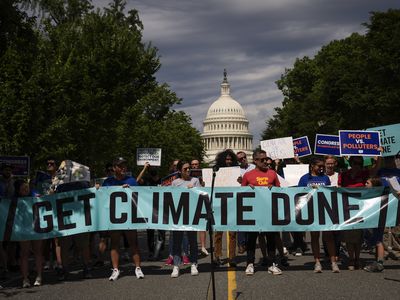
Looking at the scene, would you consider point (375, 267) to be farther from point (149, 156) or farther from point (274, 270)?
point (149, 156)

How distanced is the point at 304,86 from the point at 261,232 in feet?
181

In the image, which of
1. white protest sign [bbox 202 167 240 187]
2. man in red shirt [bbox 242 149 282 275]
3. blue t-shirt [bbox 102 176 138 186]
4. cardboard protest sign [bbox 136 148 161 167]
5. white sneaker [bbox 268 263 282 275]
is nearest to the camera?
white sneaker [bbox 268 263 282 275]

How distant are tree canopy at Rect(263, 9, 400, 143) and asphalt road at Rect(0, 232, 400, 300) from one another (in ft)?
95.1

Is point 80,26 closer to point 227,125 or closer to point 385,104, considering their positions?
point 385,104

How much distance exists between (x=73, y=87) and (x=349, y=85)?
2576cm

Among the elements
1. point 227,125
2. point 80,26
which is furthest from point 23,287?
point 227,125

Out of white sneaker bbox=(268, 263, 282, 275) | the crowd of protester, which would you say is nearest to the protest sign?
the crowd of protester

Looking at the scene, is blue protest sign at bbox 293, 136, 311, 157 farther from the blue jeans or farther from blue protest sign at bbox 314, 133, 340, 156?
the blue jeans

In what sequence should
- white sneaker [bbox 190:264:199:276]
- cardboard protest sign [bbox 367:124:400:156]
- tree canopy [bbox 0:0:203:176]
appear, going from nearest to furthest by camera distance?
white sneaker [bbox 190:264:199:276] < cardboard protest sign [bbox 367:124:400:156] < tree canopy [bbox 0:0:203:176]

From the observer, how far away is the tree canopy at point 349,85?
135 feet

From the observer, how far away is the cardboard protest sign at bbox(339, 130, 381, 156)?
1289 centimetres

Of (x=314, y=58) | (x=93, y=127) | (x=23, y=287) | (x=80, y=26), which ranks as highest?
(x=314, y=58)

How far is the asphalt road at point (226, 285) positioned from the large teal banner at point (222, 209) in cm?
78

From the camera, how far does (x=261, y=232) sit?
11.1 m
